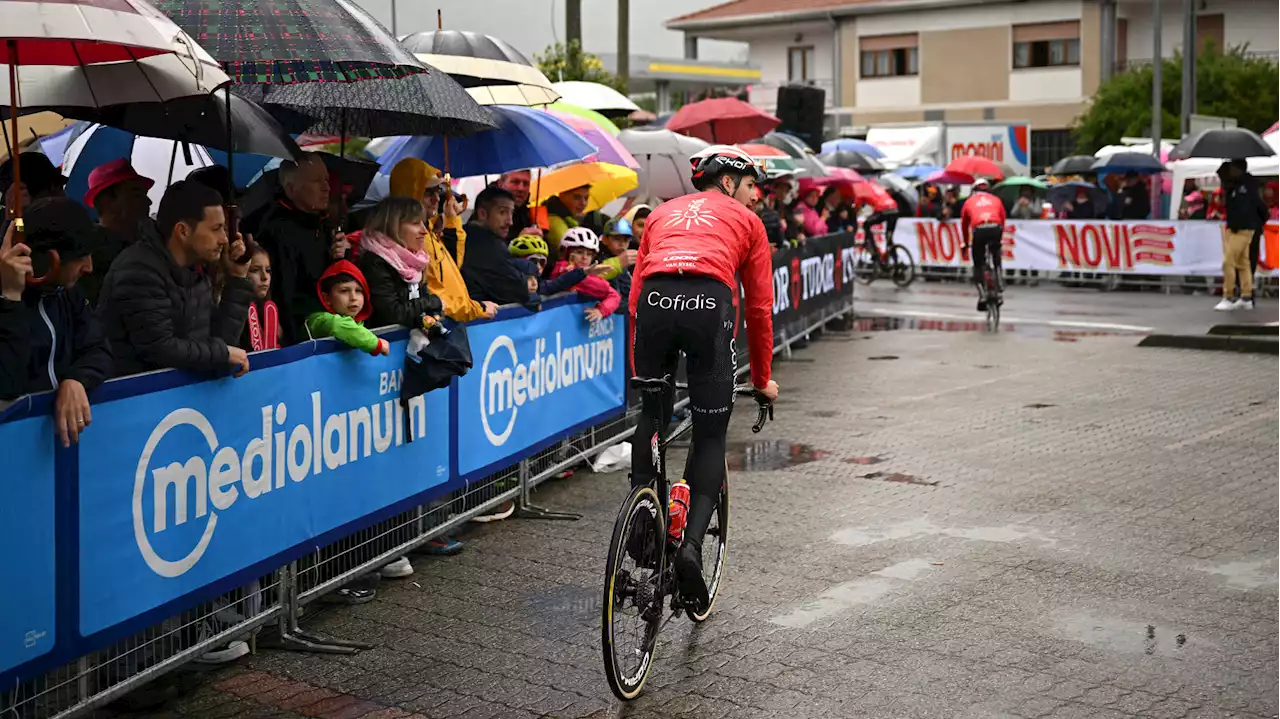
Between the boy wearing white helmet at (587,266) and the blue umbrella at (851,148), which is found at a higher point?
the blue umbrella at (851,148)

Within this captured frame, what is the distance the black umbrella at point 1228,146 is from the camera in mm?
23056

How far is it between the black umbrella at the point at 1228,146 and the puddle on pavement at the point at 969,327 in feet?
16.3

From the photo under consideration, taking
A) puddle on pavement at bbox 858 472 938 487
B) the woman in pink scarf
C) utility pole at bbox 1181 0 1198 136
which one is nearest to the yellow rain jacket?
the woman in pink scarf

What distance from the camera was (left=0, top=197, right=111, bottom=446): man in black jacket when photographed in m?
4.75

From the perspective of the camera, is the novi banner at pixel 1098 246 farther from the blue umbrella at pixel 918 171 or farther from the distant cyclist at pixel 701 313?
the distant cyclist at pixel 701 313

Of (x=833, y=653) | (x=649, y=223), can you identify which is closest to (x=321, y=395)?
(x=649, y=223)

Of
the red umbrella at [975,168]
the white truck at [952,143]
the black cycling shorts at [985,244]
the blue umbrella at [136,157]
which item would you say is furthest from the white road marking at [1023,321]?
the white truck at [952,143]

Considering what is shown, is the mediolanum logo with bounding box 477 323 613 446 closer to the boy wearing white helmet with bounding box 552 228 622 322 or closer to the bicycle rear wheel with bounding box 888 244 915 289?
the boy wearing white helmet with bounding box 552 228 622 322

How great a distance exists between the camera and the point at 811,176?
803 inches

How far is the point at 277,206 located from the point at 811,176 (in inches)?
545

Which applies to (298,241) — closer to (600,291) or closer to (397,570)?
(397,570)

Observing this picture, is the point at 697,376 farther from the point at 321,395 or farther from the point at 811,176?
the point at 811,176

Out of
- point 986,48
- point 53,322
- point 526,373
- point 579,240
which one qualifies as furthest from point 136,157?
point 986,48

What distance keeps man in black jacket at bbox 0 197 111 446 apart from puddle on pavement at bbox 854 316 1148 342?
50.5 ft
